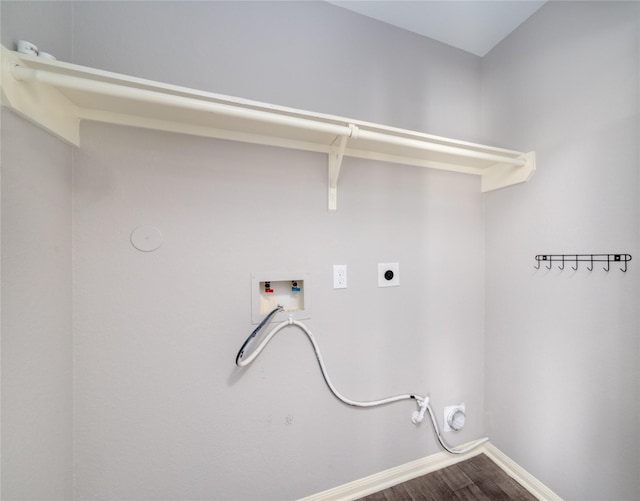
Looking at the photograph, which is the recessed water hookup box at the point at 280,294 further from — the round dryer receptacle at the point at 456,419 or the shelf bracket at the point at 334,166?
the round dryer receptacle at the point at 456,419

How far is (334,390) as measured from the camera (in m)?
1.15

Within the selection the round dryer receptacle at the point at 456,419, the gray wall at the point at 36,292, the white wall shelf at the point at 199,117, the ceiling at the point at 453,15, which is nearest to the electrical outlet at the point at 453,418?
the round dryer receptacle at the point at 456,419

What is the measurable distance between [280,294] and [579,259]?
54.2 inches

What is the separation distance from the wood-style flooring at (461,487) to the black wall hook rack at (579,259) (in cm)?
117

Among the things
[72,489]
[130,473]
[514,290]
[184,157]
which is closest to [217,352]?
[130,473]

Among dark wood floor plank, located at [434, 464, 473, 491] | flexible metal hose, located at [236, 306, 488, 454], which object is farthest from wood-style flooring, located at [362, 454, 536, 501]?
flexible metal hose, located at [236, 306, 488, 454]

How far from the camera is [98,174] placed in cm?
88

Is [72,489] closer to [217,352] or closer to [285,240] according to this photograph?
[217,352]

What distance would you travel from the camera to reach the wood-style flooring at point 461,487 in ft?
3.91

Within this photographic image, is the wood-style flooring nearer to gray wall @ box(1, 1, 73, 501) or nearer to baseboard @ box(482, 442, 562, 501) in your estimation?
baseboard @ box(482, 442, 562, 501)

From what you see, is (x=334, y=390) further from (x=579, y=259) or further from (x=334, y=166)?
(x=579, y=259)

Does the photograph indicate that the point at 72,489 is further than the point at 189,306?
No

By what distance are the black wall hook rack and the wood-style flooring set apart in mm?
1173

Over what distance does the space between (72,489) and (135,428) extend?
0.89ft
